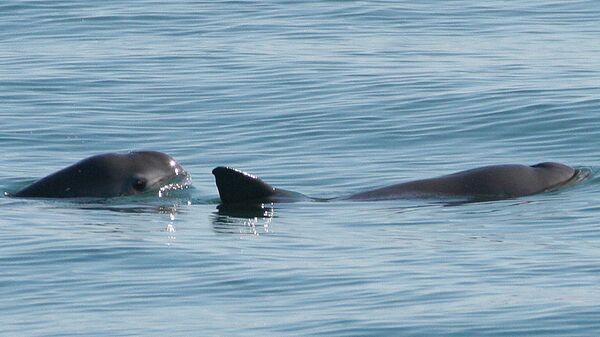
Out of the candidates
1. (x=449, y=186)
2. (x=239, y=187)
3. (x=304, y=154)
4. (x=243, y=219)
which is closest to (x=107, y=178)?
(x=239, y=187)

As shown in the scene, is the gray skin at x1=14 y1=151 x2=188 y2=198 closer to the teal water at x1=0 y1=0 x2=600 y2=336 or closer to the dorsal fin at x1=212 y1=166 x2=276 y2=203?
the teal water at x1=0 y1=0 x2=600 y2=336

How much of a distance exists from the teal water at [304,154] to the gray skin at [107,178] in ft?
0.89

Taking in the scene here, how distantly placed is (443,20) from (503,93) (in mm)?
9298

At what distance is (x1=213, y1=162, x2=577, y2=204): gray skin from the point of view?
56.7 feet

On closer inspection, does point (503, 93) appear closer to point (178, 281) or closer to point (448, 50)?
point (448, 50)

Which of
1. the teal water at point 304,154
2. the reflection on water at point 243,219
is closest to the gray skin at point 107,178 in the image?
the teal water at point 304,154

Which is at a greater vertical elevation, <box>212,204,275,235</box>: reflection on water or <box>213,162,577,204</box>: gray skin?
<box>213,162,577,204</box>: gray skin

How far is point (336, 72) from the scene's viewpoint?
27281 mm

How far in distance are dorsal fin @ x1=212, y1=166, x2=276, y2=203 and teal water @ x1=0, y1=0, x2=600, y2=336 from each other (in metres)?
0.27

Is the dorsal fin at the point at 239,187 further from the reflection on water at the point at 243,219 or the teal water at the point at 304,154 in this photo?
the teal water at the point at 304,154

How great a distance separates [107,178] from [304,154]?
355 cm

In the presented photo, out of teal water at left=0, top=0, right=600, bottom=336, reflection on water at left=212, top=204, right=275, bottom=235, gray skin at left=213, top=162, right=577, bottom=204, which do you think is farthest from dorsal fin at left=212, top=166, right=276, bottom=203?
teal water at left=0, top=0, right=600, bottom=336

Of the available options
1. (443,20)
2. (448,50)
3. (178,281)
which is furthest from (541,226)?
(443,20)

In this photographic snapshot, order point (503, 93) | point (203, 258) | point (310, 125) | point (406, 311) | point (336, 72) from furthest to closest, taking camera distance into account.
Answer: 1. point (336, 72)
2. point (503, 93)
3. point (310, 125)
4. point (203, 258)
5. point (406, 311)
